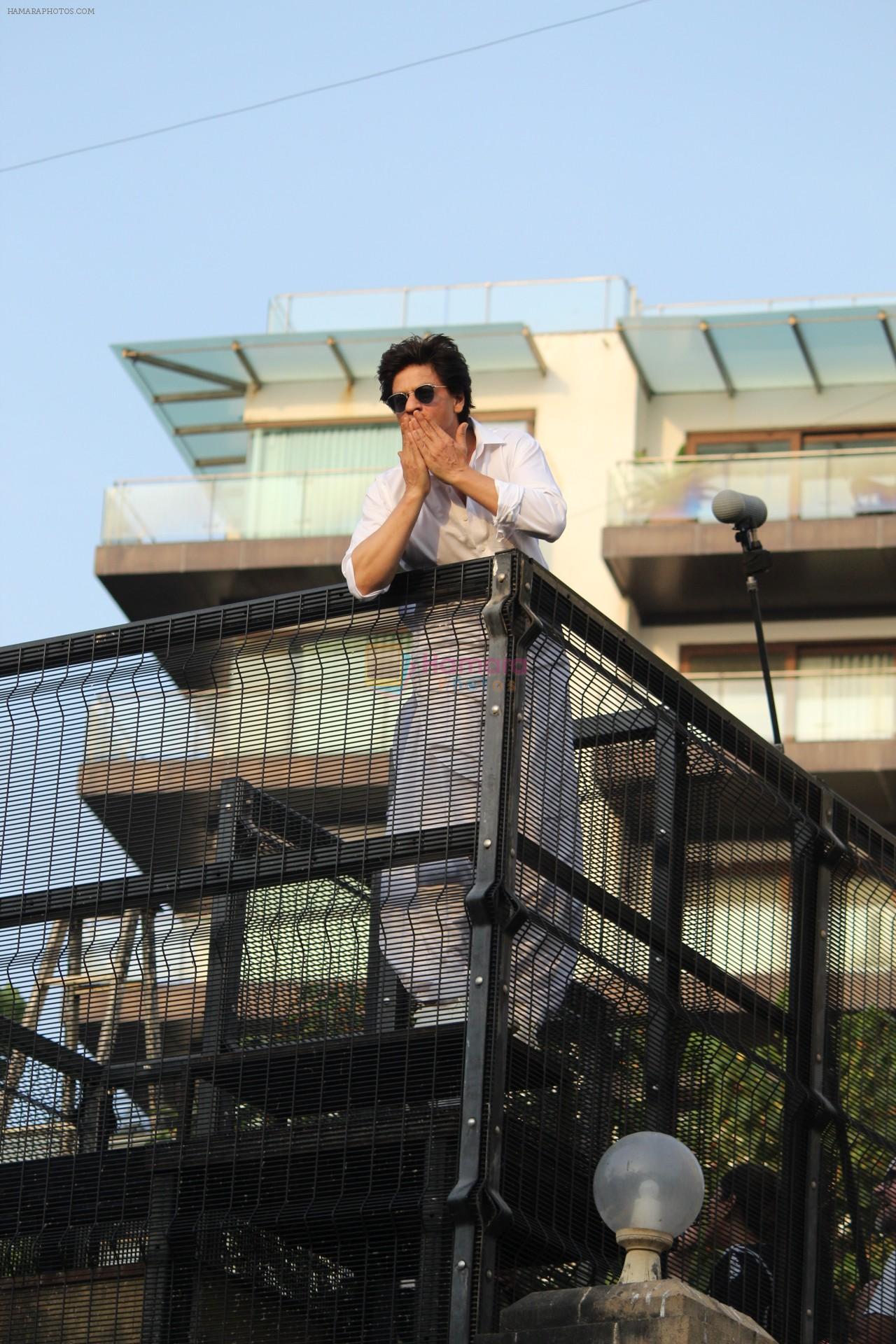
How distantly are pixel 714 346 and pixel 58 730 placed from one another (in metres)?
30.6

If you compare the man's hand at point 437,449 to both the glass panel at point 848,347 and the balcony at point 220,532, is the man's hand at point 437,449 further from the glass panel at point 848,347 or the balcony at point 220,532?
the glass panel at point 848,347

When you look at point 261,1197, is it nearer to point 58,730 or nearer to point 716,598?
point 58,730

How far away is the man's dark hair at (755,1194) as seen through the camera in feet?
20.5

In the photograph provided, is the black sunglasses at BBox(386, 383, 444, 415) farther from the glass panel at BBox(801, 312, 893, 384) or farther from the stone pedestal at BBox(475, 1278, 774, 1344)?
the glass panel at BBox(801, 312, 893, 384)

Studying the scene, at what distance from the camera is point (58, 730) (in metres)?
6.58

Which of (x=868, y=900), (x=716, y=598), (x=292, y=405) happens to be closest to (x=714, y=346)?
(x=716, y=598)

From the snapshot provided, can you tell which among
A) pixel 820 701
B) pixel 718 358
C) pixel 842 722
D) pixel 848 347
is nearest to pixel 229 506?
pixel 718 358

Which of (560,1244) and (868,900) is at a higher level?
(868,900)

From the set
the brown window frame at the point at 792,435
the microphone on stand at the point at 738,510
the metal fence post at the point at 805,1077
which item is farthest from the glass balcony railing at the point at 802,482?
the metal fence post at the point at 805,1077

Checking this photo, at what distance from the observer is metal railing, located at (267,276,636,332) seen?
1475 inches

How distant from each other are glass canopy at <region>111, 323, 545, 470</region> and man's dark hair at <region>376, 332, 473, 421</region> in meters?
29.6

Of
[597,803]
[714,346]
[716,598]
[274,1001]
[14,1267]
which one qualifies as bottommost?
[14,1267]

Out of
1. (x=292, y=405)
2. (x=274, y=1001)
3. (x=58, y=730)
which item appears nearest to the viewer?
(x=274, y=1001)

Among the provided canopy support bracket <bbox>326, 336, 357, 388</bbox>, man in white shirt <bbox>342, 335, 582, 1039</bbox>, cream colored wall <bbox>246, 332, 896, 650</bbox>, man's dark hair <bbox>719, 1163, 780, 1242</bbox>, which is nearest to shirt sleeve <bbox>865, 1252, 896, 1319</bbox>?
man's dark hair <bbox>719, 1163, 780, 1242</bbox>
